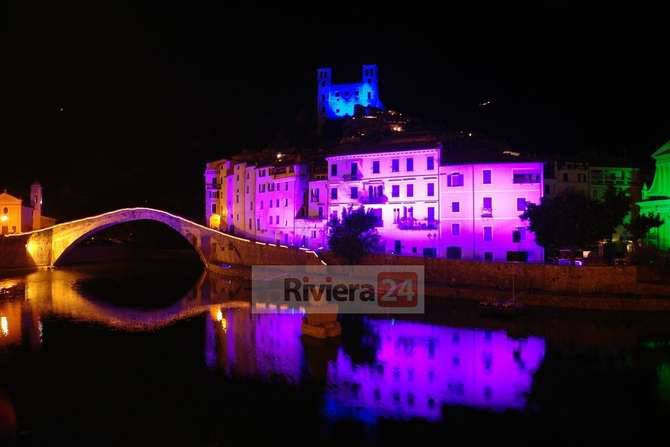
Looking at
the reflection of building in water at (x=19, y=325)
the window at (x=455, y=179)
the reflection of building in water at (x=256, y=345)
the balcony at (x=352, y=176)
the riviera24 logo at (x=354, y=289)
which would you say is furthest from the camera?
the balcony at (x=352, y=176)

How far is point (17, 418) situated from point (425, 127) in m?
47.3

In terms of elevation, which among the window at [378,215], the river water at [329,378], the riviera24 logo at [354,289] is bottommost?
the river water at [329,378]

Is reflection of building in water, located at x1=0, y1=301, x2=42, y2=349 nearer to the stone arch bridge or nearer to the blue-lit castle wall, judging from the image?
the stone arch bridge

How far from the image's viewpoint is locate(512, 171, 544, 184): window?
107 feet

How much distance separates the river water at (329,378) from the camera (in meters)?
14.6

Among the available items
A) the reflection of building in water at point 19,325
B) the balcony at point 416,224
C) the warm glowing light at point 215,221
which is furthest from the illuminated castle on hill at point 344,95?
the reflection of building in water at point 19,325

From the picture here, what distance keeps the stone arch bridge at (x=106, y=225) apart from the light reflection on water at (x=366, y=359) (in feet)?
37.2

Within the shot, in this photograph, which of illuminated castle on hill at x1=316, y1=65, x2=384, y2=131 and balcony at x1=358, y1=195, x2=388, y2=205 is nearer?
balcony at x1=358, y1=195, x2=388, y2=205

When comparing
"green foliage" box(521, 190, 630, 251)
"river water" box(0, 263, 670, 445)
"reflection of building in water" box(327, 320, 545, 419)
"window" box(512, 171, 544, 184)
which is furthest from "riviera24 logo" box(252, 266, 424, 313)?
"window" box(512, 171, 544, 184)

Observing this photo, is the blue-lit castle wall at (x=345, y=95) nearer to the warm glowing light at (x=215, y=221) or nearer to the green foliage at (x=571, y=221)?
the warm glowing light at (x=215, y=221)

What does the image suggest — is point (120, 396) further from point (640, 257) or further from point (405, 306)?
point (640, 257)

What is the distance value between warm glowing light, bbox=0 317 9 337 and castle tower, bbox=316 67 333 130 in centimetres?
4972

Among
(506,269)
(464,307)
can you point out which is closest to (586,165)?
(506,269)

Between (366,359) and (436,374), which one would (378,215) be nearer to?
(366,359)
